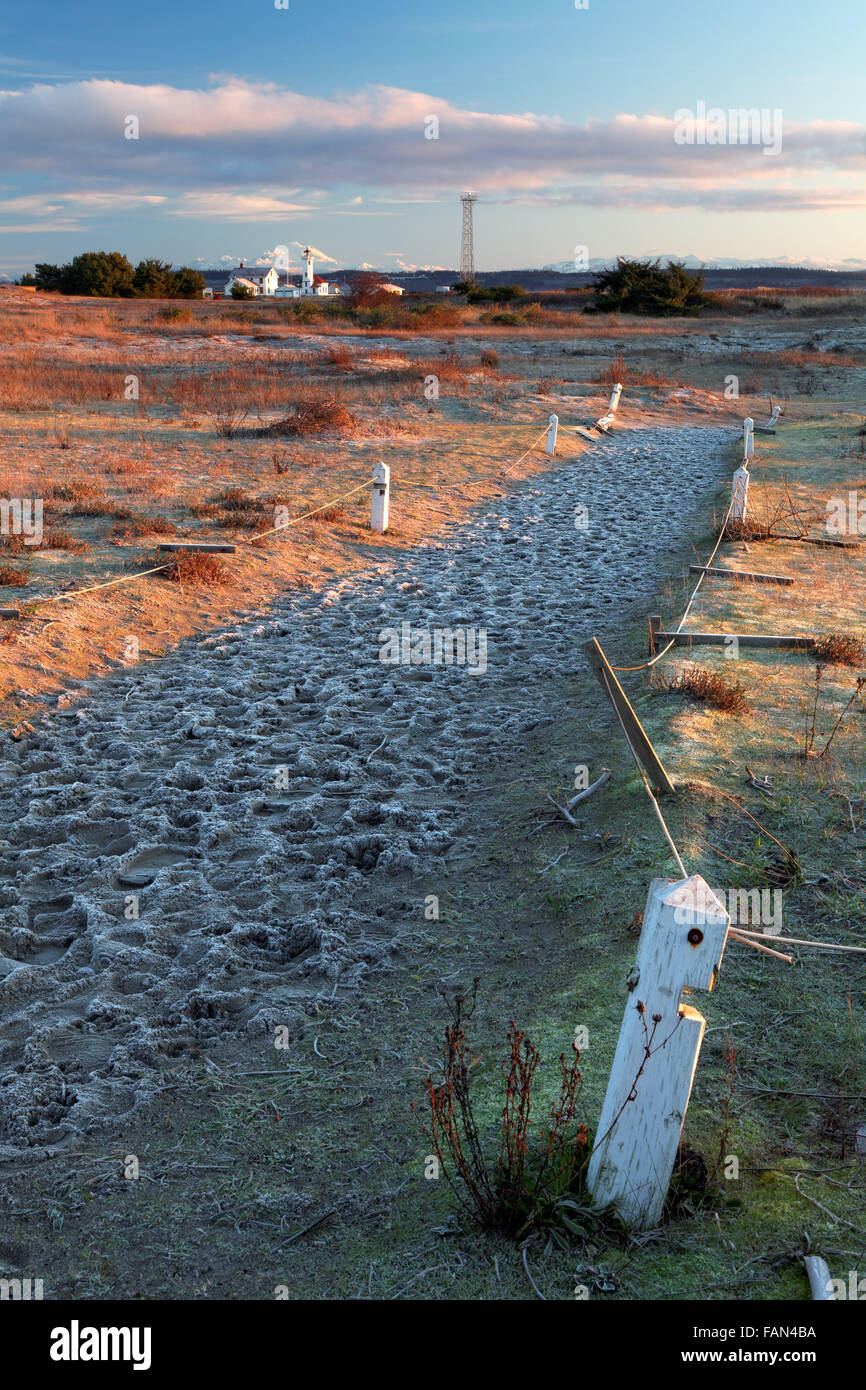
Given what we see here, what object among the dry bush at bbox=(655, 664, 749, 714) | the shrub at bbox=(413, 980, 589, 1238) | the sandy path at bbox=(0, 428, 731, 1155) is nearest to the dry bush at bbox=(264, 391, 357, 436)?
the sandy path at bbox=(0, 428, 731, 1155)

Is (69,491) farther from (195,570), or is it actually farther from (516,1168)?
(516,1168)

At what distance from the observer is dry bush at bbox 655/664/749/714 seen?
6758 millimetres

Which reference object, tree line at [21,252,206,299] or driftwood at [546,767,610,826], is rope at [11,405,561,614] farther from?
tree line at [21,252,206,299]

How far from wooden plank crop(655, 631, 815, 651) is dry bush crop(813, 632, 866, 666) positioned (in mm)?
158

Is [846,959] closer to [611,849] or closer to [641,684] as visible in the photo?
[611,849]

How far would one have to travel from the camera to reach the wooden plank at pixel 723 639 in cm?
815

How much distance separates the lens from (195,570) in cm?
1012

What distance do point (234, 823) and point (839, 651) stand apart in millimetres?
4824

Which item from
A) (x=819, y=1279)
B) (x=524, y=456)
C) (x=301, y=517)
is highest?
(x=524, y=456)

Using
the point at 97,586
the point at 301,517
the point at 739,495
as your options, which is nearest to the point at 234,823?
the point at 97,586

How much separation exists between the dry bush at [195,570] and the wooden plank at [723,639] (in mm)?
4508

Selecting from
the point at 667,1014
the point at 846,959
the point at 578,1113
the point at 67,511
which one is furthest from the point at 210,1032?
the point at 67,511
